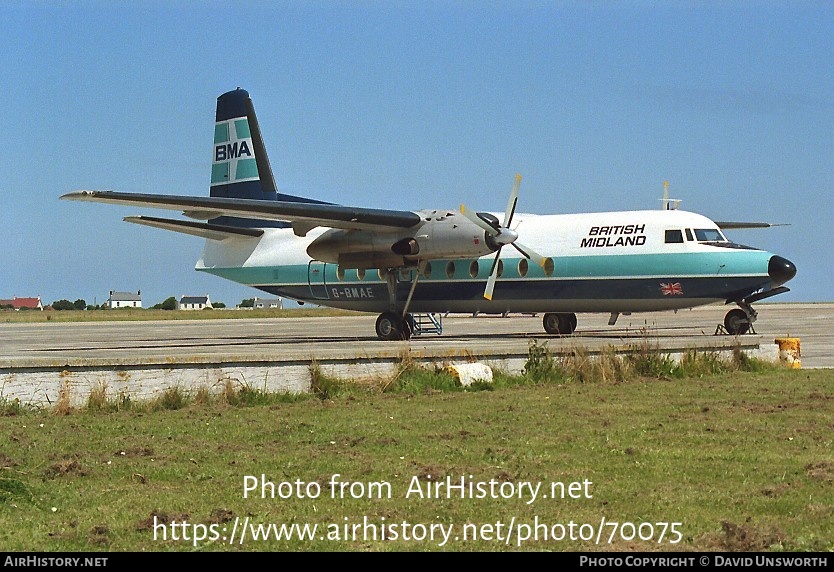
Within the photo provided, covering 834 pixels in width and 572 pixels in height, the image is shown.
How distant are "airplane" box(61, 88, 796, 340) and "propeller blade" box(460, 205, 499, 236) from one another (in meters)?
0.03

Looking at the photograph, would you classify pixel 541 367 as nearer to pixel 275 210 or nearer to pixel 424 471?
pixel 424 471

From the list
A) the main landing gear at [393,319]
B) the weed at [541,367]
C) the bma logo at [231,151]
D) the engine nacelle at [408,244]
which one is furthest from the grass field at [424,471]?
the bma logo at [231,151]

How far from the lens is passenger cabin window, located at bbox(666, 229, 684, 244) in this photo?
2583 cm

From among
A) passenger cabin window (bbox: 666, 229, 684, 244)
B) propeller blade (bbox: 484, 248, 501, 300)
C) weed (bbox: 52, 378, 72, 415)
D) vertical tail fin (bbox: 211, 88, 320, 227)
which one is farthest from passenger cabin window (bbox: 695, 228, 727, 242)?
weed (bbox: 52, 378, 72, 415)

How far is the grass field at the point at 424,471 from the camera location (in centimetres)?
685

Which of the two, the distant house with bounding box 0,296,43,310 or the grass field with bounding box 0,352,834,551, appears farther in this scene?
the distant house with bounding box 0,296,43,310

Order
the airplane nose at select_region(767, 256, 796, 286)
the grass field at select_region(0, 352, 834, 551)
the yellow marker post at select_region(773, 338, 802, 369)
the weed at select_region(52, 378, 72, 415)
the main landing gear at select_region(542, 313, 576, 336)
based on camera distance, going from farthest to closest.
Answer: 1. the main landing gear at select_region(542, 313, 576, 336)
2. the airplane nose at select_region(767, 256, 796, 286)
3. the yellow marker post at select_region(773, 338, 802, 369)
4. the weed at select_region(52, 378, 72, 415)
5. the grass field at select_region(0, 352, 834, 551)

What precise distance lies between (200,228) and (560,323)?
38.5 feet

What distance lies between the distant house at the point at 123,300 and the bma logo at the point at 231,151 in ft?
357

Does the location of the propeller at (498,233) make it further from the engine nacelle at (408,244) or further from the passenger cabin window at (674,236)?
the passenger cabin window at (674,236)

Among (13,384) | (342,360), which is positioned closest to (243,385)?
(342,360)

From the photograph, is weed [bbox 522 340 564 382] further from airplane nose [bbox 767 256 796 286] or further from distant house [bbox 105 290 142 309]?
distant house [bbox 105 290 142 309]

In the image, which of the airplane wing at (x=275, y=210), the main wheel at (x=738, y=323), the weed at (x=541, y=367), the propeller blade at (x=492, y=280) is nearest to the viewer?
the weed at (x=541, y=367)
